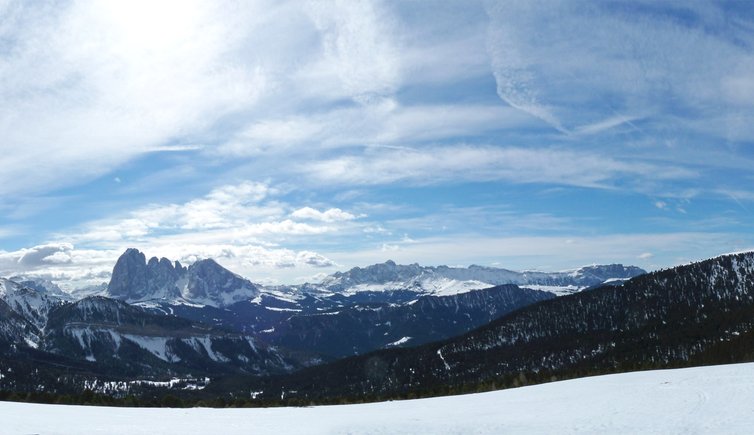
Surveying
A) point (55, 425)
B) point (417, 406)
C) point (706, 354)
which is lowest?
point (706, 354)

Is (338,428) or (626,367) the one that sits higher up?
(338,428)

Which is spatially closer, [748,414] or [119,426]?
[119,426]

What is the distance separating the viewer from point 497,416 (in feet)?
128

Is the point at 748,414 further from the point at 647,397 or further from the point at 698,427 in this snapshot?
the point at 647,397

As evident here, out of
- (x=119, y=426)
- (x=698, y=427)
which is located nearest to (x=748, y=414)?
(x=698, y=427)

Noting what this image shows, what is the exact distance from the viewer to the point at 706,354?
604ft

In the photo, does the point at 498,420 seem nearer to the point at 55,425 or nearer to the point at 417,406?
the point at 417,406

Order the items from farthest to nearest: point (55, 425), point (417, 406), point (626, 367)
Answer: point (626, 367) < point (417, 406) < point (55, 425)

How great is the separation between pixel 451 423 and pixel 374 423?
16.1 feet

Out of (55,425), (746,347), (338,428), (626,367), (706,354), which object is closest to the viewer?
(55,425)

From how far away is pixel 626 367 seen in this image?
11112 cm

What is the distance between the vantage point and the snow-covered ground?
106 ft

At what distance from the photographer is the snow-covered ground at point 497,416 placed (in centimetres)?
3222

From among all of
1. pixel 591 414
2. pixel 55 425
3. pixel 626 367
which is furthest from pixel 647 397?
pixel 626 367
